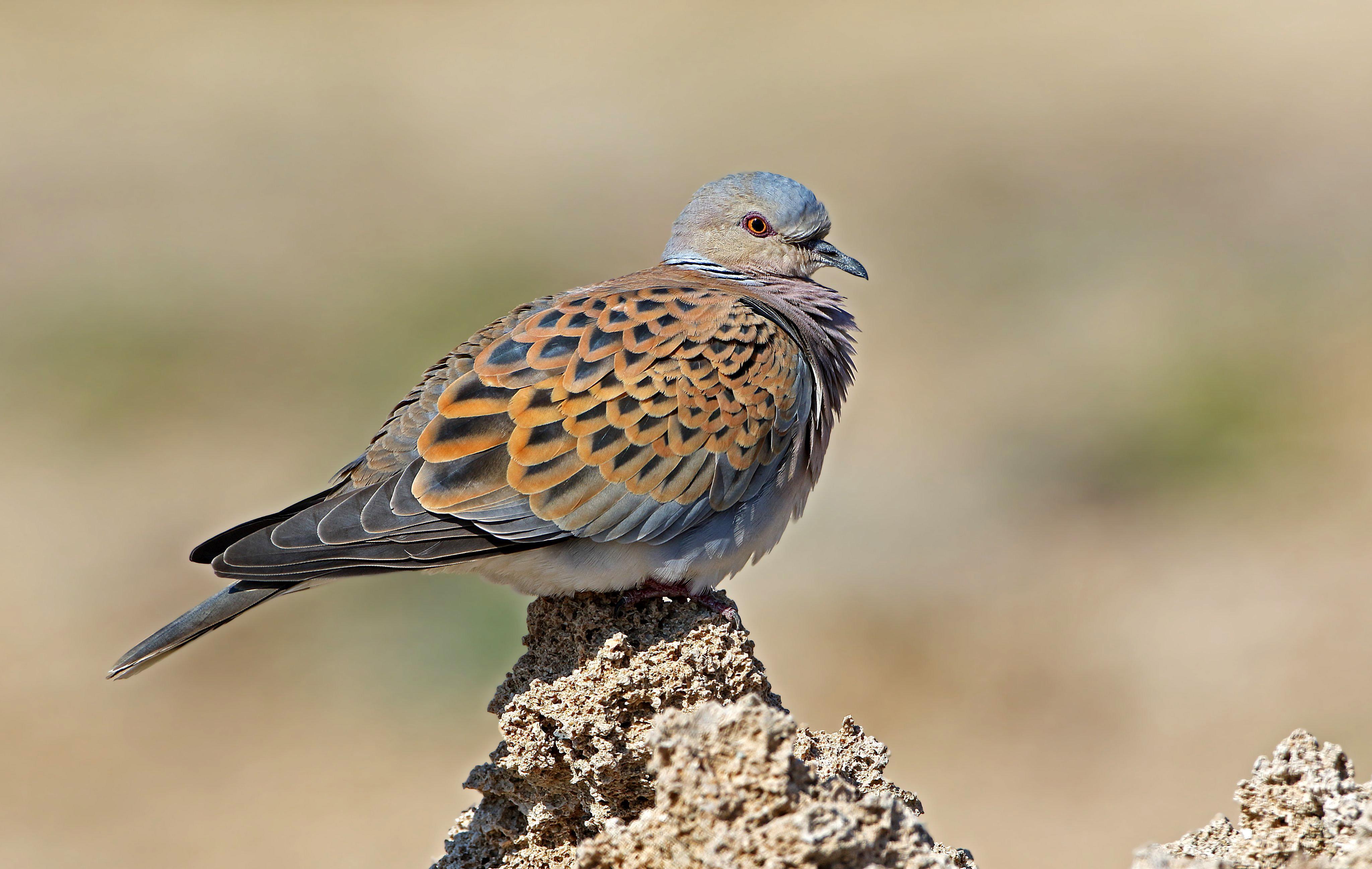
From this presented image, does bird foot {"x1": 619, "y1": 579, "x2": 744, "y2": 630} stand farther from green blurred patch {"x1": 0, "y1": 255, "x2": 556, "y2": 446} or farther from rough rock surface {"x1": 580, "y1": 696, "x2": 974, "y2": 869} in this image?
green blurred patch {"x1": 0, "y1": 255, "x2": 556, "y2": 446}

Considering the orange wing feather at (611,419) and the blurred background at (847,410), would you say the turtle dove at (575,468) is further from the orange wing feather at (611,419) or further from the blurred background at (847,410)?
the blurred background at (847,410)

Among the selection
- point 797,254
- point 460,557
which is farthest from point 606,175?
point 460,557

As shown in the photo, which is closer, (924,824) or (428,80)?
(924,824)

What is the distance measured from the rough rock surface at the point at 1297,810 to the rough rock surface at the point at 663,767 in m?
0.76

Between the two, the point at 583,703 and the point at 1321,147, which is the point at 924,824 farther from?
the point at 1321,147

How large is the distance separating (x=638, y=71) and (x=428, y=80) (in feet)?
12.1

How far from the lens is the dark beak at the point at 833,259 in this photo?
588 centimetres

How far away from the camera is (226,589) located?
4.37m

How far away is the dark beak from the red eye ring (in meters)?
0.22

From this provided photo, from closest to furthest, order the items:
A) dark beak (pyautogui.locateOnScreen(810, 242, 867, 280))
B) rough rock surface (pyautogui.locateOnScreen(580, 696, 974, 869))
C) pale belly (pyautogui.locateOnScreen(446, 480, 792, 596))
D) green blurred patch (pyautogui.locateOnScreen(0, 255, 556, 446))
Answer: rough rock surface (pyautogui.locateOnScreen(580, 696, 974, 869)) → pale belly (pyautogui.locateOnScreen(446, 480, 792, 596)) → dark beak (pyautogui.locateOnScreen(810, 242, 867, 280)) → green blurred patch (pyautogui.locateOnScreen(0, 255, 556, 446))

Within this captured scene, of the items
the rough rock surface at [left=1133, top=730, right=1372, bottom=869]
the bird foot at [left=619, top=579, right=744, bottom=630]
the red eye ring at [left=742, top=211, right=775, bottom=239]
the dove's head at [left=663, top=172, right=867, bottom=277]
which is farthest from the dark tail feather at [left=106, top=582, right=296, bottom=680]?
the rough rock surface at [left=1133, top=730, right=1372, bottom=869]

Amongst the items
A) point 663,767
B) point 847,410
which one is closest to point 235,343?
point 847,410

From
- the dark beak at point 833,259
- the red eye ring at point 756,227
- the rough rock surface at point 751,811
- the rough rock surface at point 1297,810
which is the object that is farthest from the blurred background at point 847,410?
the rough rock surface at point 751,811

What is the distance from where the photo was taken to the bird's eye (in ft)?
18.9
